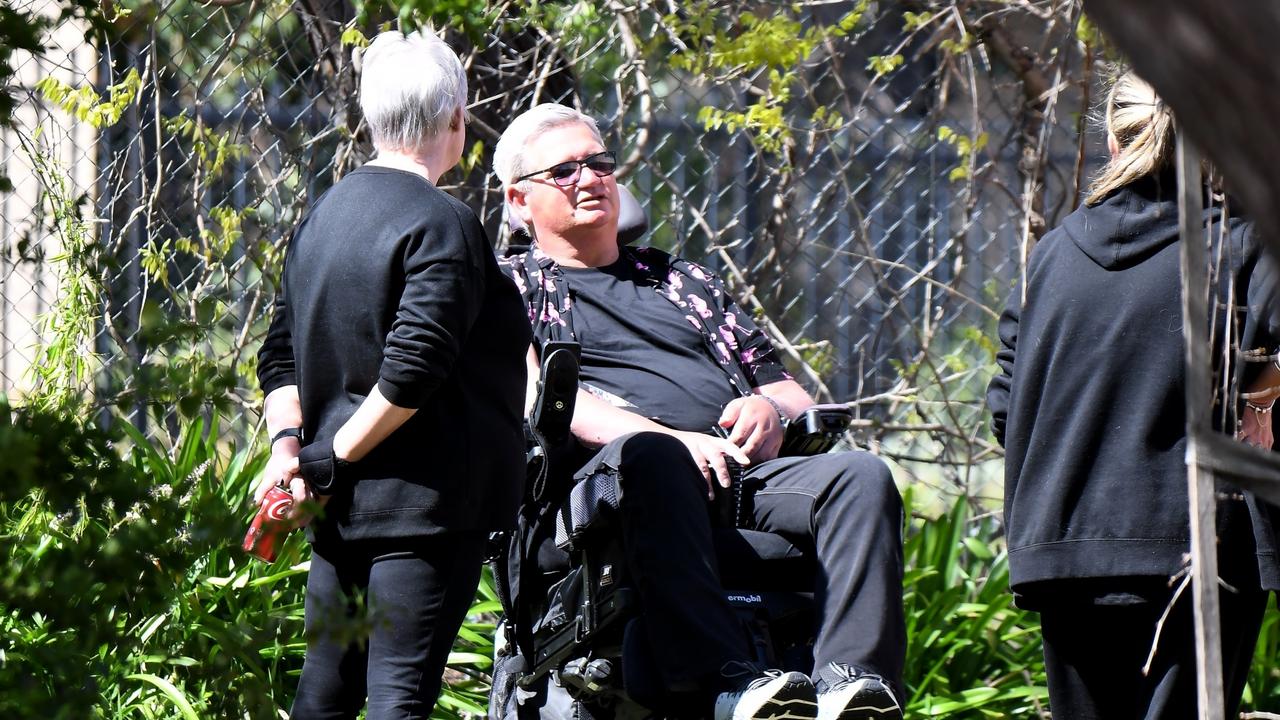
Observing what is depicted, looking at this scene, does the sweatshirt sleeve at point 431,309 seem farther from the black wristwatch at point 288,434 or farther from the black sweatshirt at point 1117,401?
the black sweatshirt at point 1117,401

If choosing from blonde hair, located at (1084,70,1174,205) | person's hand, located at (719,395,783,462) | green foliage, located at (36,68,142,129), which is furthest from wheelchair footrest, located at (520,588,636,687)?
green foliage, located at (36,68,142,129)

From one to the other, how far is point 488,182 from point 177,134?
3.19 ft

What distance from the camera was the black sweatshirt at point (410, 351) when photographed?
8.66 ft

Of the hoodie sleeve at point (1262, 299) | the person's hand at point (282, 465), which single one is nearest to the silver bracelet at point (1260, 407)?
the hoodie sleeve at point (1262, 299)

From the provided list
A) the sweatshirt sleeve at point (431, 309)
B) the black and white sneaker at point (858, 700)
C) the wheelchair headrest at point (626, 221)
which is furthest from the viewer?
the wheelchair headrest at point (626, 221)

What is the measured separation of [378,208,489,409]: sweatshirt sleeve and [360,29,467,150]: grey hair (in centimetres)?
21

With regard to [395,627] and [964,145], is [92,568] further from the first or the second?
[964,145]

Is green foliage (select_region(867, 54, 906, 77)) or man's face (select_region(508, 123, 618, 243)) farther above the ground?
green foliage (select_region(867, 54, 906, 77))

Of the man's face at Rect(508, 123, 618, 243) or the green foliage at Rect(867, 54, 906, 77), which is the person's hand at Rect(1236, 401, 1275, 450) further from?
the green foliage at Rect(867, 54, 906, 77)

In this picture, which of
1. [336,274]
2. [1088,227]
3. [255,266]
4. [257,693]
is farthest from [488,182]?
[257,693]

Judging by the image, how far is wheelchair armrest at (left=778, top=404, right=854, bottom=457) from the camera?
3318mm

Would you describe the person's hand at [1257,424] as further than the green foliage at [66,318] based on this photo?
No

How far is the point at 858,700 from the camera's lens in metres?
2.71

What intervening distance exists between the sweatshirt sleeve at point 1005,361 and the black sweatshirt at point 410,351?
98cm
